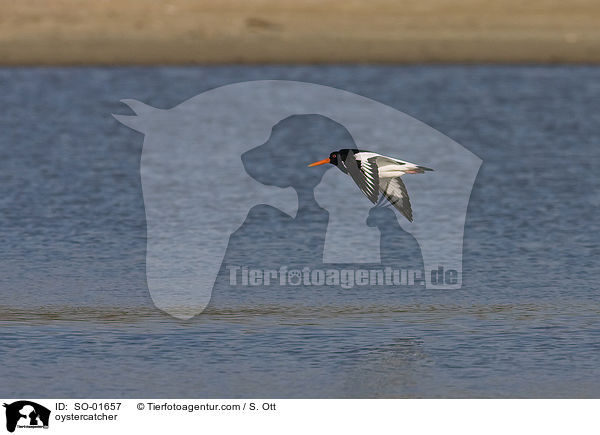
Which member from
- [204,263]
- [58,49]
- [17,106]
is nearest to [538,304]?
[204,263]

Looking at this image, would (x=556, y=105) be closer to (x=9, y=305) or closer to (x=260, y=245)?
(x=260, y=245)

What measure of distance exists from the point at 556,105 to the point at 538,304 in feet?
45.9

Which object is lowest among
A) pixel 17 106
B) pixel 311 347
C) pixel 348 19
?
pixel 311 347

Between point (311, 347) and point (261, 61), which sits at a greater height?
point (261, 61)

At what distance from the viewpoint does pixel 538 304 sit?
13516 millimetres

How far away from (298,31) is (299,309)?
19452 mm

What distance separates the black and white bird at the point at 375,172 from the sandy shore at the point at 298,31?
19637mm

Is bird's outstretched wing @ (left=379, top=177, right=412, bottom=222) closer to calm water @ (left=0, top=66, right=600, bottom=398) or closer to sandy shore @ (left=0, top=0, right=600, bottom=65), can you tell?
calm water @ (left=0, top=66, right=600, bottom=398)

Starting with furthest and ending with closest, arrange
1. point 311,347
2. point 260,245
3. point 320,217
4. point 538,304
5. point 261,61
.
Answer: point 261,61 < point 320,217 < point 260,245 < point 538,304 < point 311,347

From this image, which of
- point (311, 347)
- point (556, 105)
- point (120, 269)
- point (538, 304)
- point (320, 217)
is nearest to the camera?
point (311, 347)
